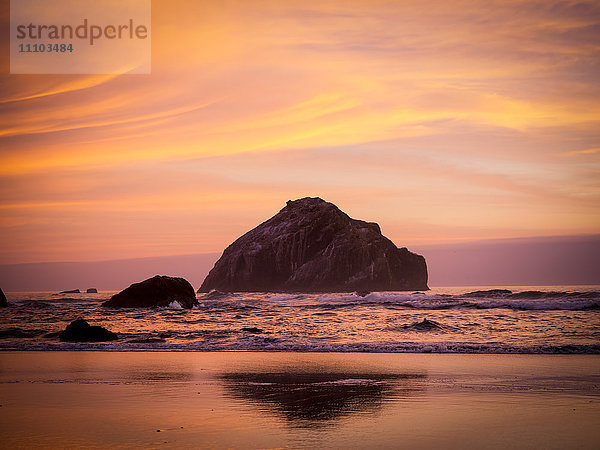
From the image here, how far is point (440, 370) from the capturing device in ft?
49.9

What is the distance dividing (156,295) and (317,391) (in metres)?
38.7

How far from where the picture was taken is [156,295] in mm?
48750

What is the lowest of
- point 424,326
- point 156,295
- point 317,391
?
point 424,326

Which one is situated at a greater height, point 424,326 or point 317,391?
point 317,391

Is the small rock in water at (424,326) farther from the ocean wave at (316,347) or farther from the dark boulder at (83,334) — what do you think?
the dark boulder at (83,334)

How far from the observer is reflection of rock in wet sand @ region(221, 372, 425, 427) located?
32.8ft

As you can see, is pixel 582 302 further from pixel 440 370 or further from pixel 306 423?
pixel 306 423

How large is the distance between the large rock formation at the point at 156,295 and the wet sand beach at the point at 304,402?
3049 centimetres

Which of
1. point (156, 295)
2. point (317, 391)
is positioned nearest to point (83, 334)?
point (317, 391)

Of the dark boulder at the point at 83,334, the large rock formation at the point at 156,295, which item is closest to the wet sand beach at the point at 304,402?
the dark boulder at the point at 83,334

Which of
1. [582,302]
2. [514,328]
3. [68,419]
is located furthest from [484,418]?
[582,302]

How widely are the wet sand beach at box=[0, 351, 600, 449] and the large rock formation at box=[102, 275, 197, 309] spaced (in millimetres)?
30488

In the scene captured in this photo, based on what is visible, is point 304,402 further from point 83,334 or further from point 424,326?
point 424,326

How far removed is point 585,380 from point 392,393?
16.9ft
